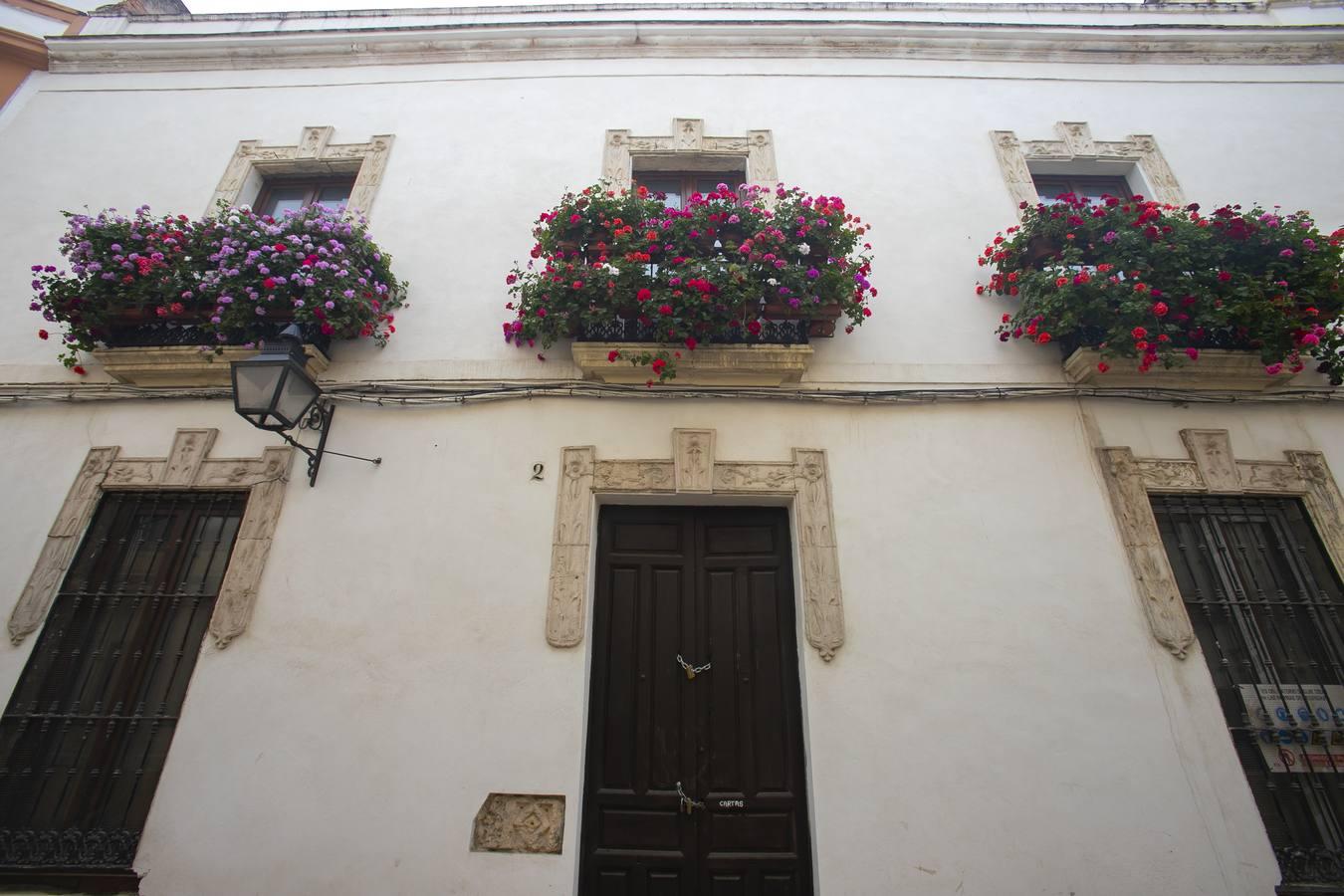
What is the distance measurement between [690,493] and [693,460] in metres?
0.21

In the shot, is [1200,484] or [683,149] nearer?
[1200,484]

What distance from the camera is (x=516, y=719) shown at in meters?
3.10

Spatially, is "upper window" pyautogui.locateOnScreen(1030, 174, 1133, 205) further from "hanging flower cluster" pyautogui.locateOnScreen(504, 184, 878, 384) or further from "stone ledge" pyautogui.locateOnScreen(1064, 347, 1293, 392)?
"hanging flower cluster" pyautogui.locateOnScreen(504, 184, 878, 384)

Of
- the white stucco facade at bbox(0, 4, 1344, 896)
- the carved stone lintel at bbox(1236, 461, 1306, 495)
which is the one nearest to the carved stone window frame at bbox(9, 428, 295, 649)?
the white stucco facade at bbox(0, 4, 1344, 896)

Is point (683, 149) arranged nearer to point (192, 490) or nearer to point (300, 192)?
point (300, 192)

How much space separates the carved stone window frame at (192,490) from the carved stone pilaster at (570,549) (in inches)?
67.1

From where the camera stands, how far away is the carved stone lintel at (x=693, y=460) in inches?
141

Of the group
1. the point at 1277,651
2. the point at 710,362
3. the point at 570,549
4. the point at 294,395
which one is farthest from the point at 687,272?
the point at 1277,651

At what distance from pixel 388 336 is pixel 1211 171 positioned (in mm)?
6400

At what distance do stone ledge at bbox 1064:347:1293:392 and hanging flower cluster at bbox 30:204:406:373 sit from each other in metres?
4.52

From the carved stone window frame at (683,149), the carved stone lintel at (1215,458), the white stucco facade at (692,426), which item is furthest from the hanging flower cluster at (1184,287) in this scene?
the carved stone window frame at (683,149)

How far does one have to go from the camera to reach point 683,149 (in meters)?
4.82

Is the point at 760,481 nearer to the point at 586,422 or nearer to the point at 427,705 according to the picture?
the point at 586,422

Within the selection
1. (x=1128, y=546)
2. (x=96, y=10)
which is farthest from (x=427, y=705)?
(x=96, y=10)
